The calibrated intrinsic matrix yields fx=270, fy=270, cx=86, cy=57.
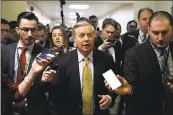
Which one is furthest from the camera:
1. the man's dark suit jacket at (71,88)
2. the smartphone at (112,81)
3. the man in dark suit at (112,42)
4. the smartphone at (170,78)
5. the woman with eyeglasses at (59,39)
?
the man in dark suit at (112,42)

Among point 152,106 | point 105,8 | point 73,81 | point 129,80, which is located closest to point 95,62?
point 73,81

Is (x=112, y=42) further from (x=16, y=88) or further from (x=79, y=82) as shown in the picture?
(x=16, y=88)

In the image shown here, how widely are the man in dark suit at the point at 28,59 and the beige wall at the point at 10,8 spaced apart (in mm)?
4739

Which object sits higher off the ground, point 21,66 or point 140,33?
point 140,33

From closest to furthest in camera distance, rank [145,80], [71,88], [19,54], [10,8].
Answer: [145,80]
[71,88]
[19,54]
[10,8]

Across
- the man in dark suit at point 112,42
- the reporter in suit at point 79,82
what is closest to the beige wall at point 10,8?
the man in dark suit at point 112,42

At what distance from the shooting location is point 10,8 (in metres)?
7.00

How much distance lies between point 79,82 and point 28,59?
49 centimetres

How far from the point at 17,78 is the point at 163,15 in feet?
3.90

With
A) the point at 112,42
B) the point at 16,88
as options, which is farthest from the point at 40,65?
the point at 112,42

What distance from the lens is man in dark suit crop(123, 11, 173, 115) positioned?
179 centimetres

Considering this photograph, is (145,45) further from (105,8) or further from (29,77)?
(105,8)

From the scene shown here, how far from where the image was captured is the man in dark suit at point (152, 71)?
1.79m

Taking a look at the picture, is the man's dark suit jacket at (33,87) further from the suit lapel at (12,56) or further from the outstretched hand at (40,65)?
the outstretched hand at (40,65)
